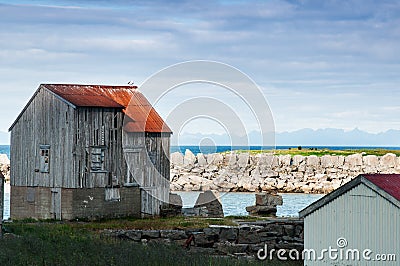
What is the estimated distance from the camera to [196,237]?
121ft

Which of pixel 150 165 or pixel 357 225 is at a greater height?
pixel 150 165

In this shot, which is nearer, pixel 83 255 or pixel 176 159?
pixel 83 255

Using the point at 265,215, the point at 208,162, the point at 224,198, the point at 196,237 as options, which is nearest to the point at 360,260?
the point at 196,237

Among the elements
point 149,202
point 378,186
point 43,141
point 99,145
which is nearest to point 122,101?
point 99,145

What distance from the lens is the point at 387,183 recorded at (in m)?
22.0

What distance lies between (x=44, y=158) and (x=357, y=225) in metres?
25.2

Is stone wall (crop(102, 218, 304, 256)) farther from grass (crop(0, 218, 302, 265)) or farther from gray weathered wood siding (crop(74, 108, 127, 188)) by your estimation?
grass (crop(0, 218, 302, 265))

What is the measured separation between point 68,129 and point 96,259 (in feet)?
77.2

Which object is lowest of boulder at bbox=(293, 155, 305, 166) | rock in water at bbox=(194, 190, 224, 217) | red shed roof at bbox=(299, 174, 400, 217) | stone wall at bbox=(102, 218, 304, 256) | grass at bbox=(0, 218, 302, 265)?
stone wall at bbox=(102, 218, 304, 256)

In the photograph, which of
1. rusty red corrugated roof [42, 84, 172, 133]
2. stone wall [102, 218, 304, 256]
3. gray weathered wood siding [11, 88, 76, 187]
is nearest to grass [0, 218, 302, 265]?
stone wall [102, 218, 304, 256]

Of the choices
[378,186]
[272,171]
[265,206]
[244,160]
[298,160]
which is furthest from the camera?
[244,160]

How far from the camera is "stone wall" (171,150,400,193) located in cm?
8900

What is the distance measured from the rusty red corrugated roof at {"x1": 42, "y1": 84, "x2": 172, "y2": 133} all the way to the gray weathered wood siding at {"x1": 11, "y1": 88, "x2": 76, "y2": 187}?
832 millimetres

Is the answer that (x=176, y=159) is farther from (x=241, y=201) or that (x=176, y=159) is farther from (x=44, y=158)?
(x=44, y=158)
